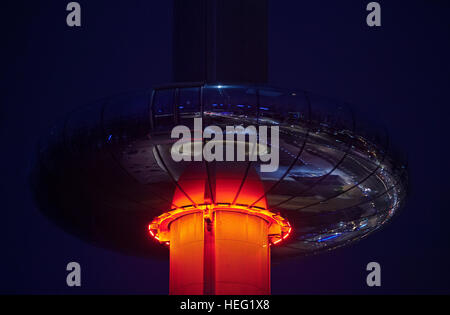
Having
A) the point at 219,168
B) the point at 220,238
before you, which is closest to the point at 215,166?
the point at 219,168

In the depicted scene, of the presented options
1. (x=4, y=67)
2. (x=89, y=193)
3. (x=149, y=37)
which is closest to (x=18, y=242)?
(x=4, y=67)

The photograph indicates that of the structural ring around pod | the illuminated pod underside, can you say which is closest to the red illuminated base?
the illuminated pod underside

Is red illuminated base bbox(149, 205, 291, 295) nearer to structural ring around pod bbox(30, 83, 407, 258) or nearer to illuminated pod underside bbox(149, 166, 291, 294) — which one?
illuminated pod underside bbox(149, 166, 291, 294)

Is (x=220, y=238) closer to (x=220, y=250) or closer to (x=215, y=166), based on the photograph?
(x=220, y=250)

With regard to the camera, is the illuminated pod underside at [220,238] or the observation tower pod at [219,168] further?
the illuminated pod underside at [220,238]

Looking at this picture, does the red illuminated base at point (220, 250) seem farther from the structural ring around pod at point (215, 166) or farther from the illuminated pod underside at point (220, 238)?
the structural ring around pod at point (215, 166)

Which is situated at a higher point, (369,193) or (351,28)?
(351,28)

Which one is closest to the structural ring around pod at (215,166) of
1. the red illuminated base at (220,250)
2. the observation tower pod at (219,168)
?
the observation tower pod at (219,168)
